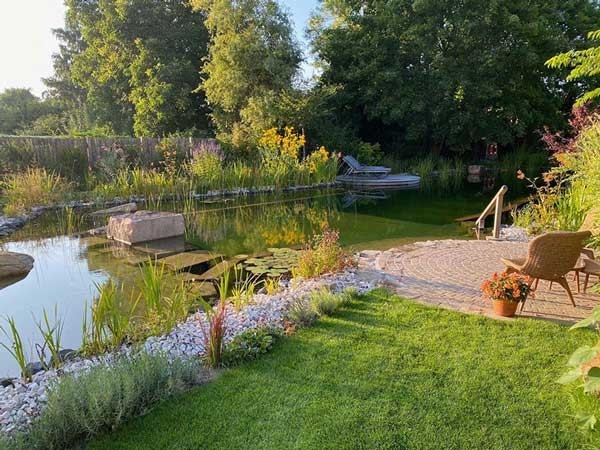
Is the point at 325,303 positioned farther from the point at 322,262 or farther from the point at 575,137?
the point at 575,137

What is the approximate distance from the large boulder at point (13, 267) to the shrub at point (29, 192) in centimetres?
375

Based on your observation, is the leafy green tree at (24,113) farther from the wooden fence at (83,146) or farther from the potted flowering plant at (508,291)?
the potted flowering plant at (508,291)

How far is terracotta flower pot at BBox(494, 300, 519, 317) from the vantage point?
3.71m

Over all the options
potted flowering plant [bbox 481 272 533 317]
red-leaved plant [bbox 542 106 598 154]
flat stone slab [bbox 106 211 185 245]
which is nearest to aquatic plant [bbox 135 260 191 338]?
potted flowering plant [bbox 481 272 533 317]

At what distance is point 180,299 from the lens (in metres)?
3.89

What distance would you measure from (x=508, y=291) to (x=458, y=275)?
4.54 ft

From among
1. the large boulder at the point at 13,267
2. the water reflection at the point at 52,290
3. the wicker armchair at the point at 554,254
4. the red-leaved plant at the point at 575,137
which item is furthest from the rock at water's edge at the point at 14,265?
the red-leaved plant at the point at 575,137

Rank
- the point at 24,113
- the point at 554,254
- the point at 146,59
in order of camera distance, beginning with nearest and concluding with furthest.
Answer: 1. the point at 554,254
2. the point at 146,59
3. the point at 24,113

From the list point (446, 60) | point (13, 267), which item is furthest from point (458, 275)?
point (446, 60)

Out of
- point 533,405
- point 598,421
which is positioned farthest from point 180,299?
point 598,421

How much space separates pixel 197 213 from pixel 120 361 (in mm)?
7702

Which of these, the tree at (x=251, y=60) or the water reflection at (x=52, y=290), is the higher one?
the tree at (x=251, y=60)

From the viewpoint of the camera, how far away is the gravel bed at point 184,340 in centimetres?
259

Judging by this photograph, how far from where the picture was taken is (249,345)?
3.27 meters
